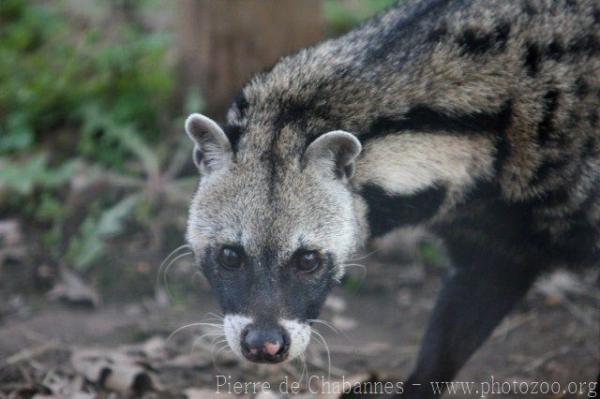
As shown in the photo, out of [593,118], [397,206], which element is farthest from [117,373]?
[593,118]

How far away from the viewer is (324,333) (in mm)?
8602

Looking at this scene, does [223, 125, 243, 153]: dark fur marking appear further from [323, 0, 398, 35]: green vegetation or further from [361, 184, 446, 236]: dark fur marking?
[323, 0, 398, 35]: green vegetation

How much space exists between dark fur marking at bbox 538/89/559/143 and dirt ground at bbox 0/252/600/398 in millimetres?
1247

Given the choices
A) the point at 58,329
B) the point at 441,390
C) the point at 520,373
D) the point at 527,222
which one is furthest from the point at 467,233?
the point at 58,329

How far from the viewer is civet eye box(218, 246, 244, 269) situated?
19.7 feet

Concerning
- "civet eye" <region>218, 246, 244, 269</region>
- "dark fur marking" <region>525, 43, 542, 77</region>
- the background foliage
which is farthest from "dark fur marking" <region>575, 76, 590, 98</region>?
the background foliage

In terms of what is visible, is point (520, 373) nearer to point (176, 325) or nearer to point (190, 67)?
point (176, 325)

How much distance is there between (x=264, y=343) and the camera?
5.81m

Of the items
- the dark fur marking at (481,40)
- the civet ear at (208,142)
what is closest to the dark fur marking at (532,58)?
→ the dark fur marking at (481,40)

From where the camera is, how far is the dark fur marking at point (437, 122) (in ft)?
19.9

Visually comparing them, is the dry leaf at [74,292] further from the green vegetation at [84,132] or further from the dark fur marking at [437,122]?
the dark fur marking at [437,122]

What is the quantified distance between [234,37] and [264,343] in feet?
17.6

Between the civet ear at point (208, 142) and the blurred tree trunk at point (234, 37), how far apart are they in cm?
415

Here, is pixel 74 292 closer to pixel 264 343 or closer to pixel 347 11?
pixel 264 343
